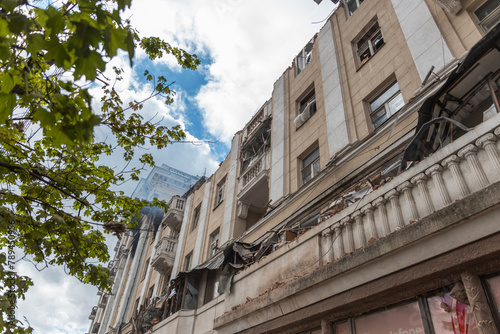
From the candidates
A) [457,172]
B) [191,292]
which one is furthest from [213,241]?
[457,172]

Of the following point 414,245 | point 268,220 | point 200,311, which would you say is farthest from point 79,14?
point 200,311

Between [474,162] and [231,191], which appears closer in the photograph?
[474,162]

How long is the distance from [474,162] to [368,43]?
994cm

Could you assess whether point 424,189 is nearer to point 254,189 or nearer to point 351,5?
point 254,189

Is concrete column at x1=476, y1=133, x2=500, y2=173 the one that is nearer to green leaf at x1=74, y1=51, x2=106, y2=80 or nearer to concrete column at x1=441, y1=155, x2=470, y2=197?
concrete column at x1=441, y1=155, x2=470, y2=197

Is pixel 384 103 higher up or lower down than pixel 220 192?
lower down

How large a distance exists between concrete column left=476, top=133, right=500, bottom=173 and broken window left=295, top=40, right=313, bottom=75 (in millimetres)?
13415

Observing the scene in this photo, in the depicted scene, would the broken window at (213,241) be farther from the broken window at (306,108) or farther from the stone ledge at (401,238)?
the stone ledge at (401,238)

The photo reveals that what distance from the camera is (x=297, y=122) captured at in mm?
14852

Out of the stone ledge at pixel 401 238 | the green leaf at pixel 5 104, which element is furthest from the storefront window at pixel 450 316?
the green leaf at pixel 5 104

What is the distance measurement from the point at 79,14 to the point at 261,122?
15.7m

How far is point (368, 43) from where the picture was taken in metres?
13.2

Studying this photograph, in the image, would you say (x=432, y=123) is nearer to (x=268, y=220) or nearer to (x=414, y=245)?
(x=414, y=245)

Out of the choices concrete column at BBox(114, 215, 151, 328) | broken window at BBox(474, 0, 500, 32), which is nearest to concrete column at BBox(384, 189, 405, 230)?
broken window at BBox(474, 0, 500, 32)
